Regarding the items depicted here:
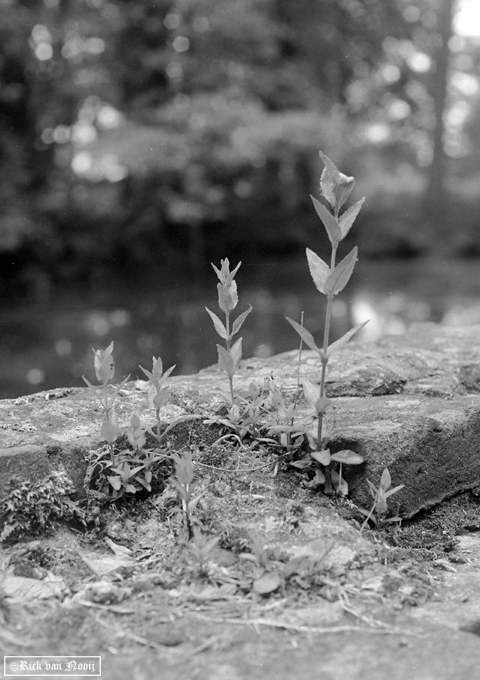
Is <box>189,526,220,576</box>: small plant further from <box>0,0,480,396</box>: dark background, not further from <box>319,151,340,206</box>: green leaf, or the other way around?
<box>0,0,480,396</box>: dark background

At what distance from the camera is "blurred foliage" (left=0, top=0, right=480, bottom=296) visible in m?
10.8

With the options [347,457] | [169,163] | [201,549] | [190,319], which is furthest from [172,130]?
[201,549]

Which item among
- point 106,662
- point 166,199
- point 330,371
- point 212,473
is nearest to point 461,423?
point 330,371

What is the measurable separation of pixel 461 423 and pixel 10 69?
10.3 metres

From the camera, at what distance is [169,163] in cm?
1125

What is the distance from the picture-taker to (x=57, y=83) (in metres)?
11.0

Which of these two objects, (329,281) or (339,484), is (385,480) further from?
(329,281)

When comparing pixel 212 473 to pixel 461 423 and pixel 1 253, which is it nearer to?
pixel 461 423

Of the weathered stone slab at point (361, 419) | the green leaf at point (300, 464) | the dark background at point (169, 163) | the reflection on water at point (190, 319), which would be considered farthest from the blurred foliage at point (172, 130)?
the green leaf at point (300, 464)

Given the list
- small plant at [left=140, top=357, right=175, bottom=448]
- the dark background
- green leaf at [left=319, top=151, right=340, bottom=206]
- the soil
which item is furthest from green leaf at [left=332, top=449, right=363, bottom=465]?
the dark background

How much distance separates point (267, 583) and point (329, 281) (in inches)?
27.9

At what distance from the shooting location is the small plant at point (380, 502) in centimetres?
170

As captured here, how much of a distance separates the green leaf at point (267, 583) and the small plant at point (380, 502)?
0.32 metres

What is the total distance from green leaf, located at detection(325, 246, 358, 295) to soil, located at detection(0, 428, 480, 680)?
1.64ft
